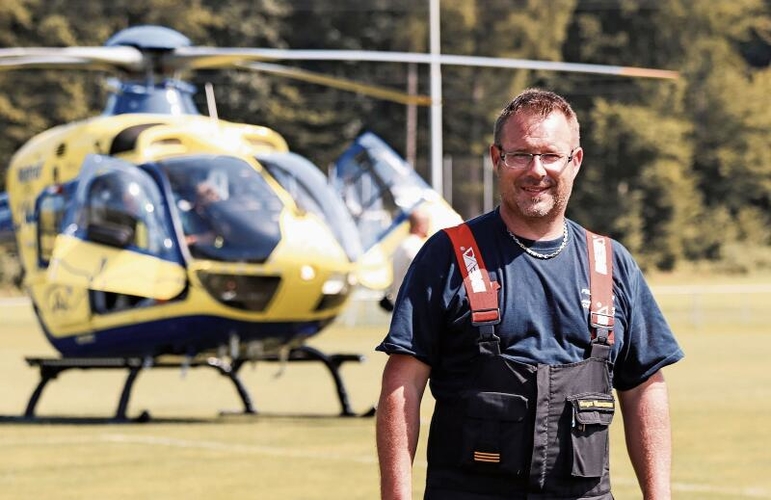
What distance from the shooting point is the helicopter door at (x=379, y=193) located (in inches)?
735

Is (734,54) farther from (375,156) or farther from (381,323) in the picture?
(375,156)

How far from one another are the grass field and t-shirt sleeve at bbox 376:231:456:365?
6.59m

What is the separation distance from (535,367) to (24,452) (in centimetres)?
984

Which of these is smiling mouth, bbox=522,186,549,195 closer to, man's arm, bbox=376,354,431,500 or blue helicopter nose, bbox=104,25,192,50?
man's arm, bbox=376,354,431,500

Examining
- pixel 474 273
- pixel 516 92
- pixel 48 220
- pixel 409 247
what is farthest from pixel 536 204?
pixel 516 92

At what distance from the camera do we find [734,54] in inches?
2997

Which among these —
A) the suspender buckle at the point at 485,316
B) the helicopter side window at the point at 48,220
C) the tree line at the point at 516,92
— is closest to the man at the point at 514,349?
the suspender buckle at the point at 485,316

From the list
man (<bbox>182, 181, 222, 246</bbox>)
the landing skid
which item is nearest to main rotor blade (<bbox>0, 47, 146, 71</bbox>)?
man (<bbox>182, 181, 222, 246</bbox>)

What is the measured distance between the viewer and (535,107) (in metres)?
4.66

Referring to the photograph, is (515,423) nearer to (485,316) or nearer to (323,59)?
(485,316)

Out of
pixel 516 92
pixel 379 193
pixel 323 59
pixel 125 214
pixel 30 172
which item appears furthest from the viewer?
pixel 516 92

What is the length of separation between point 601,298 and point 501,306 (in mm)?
276

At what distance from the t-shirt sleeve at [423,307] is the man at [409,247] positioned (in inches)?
410

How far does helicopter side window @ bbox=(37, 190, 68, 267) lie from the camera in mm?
17625
